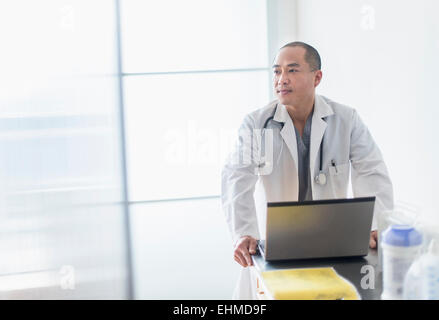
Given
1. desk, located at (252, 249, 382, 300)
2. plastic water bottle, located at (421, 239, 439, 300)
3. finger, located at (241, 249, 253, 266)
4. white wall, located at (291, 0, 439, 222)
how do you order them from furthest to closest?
white wall, located at (291, 0, 439, 222)
finger, located at (241, 249, 253, 266)
desk, located at (252, 249, 382, 300)
plastic water bottle, located at (421, 239, 439, 300)

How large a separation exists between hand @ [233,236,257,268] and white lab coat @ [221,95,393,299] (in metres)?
0.26

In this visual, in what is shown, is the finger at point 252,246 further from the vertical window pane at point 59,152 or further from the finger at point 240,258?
the vertical window pane at point 59,152

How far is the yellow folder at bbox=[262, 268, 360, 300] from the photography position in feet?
3.63

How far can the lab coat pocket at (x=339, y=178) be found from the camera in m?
1.97

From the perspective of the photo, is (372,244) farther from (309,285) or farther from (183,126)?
(183,126)

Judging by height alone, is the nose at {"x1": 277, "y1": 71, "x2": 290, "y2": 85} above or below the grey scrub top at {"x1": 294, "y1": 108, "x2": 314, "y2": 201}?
above

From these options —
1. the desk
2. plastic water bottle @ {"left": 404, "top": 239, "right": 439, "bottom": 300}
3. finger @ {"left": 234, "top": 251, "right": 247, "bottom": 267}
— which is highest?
plastic water bottle @ {"left": 404, "top": 239, "right": 439, "bottom": 300}

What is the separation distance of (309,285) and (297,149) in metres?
0.91

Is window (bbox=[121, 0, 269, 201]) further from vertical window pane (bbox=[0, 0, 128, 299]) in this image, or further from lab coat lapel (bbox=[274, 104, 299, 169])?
lab coat lapel (bbox=[274, 104, 299, 169])

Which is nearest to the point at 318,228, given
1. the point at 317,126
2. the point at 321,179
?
the point at 321,179

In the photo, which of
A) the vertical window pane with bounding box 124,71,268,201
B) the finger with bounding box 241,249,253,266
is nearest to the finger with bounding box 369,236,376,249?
the finger with bounding box 241,249,253,266

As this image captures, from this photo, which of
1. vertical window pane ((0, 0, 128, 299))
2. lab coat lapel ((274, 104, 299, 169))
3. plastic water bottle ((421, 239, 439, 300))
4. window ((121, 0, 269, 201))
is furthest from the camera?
window ((121, 0, 269, 201))

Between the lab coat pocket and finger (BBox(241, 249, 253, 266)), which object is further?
the lab coat pocket

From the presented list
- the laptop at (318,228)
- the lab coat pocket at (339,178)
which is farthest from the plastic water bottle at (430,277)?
the lab coat pocket at (339,178)
